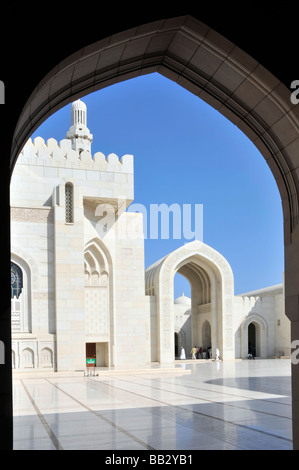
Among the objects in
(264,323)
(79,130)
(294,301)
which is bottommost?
(264,323)

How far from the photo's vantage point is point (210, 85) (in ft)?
15.4

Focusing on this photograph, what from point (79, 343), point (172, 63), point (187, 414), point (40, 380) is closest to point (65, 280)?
point (79, 343)

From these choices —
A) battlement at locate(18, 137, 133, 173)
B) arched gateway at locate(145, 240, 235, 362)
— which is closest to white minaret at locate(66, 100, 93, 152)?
battlement at locate(18, 137, 133, 173)

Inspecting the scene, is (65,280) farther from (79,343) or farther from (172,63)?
(172,63)

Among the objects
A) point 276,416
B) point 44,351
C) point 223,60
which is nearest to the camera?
point 223,60

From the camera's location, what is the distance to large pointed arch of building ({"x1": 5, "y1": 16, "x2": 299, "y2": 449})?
12.7 feet

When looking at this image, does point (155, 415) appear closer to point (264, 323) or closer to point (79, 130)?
point (79, 130)

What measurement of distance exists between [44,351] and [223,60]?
14318 millimetres

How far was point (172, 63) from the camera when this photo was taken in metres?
4.62

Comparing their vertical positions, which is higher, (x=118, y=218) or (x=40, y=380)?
(x=118, y=218)

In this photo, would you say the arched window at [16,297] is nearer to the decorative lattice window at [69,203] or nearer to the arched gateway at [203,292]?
the decorative lattice window at [69,203]

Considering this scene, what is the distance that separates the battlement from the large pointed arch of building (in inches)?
548

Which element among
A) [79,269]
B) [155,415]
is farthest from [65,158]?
[155,415]

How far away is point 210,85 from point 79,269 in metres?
13.5
